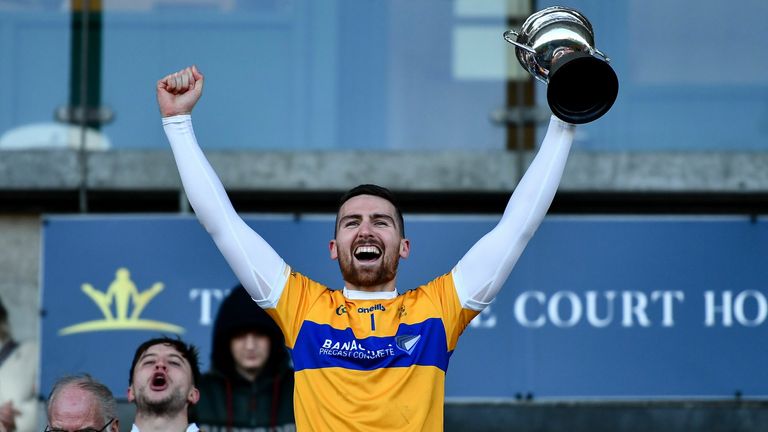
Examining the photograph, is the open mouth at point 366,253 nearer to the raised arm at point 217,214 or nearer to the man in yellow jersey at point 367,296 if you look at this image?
the man in yellow jersey at point 367,296

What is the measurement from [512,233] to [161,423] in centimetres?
149

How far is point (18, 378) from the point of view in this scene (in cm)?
676

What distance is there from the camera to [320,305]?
3.53 metres

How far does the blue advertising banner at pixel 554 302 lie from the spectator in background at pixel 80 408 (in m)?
2.56

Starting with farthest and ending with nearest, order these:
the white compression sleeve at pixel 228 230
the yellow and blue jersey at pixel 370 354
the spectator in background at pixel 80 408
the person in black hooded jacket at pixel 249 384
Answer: the person in black hooded jacket at pixel 249 384
the spectator in background at pixel 80 408
the white compression sleeve at pixel 228 230
the yellow and blue jersey at pixel 370 354

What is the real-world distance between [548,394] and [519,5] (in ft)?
6.87

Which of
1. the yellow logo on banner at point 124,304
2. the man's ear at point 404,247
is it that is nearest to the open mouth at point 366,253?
the man's ear at point 404,247

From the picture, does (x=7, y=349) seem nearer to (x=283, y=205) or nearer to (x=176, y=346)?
(x=283, y=205)

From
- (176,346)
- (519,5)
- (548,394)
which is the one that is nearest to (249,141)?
(519,5)

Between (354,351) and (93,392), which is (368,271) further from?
(93,392)

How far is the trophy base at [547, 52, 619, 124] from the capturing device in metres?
3.49

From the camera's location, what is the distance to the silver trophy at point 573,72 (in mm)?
3494

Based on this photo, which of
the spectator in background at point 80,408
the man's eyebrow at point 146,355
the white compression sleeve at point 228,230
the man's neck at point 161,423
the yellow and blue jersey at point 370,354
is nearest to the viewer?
the yellow and blue jersey at point 370,354

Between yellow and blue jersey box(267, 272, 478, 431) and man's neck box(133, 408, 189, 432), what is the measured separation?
3.00 feet
